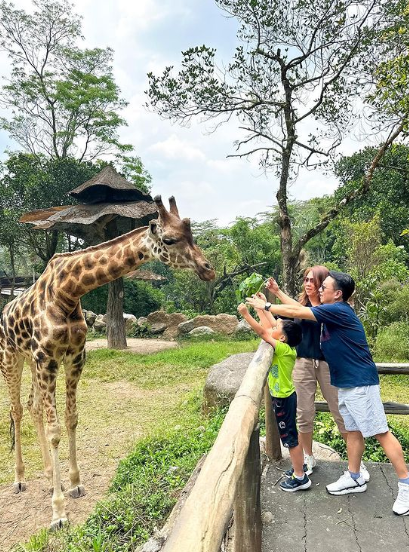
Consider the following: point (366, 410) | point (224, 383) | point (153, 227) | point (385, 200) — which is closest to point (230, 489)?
point (366, 410)

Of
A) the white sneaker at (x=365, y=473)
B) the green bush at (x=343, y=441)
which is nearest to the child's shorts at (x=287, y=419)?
the white sneaker at (x=365, y=473)

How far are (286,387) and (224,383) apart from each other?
3143mm

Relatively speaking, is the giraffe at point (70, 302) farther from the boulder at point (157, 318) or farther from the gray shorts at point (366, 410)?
the boulder at point (157, 318)

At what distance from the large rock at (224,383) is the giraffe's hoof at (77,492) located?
217cm

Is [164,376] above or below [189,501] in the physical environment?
below

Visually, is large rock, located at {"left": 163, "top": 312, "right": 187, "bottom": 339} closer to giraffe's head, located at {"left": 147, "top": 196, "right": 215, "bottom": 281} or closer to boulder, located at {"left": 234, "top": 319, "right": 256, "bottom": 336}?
boulder, located at {"left": 234, "top": 319, "right": 256, "bottom": 336}

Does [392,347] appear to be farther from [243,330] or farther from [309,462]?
[309,462]

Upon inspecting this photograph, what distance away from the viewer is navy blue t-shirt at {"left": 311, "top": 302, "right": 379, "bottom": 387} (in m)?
2.71

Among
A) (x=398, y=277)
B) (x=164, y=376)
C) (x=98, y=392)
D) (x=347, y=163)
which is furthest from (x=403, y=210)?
(x=98, y=392)

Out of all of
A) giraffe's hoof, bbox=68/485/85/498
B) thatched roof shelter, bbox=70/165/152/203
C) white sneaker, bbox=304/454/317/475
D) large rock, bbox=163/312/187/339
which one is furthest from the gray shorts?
large rock, bbox=163/312/187/339

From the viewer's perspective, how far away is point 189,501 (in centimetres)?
125

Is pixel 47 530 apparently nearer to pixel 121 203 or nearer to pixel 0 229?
pixel 121 203

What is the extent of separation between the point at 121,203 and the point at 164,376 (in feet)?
18.3

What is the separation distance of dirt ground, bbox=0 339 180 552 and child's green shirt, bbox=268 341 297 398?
2218mm
